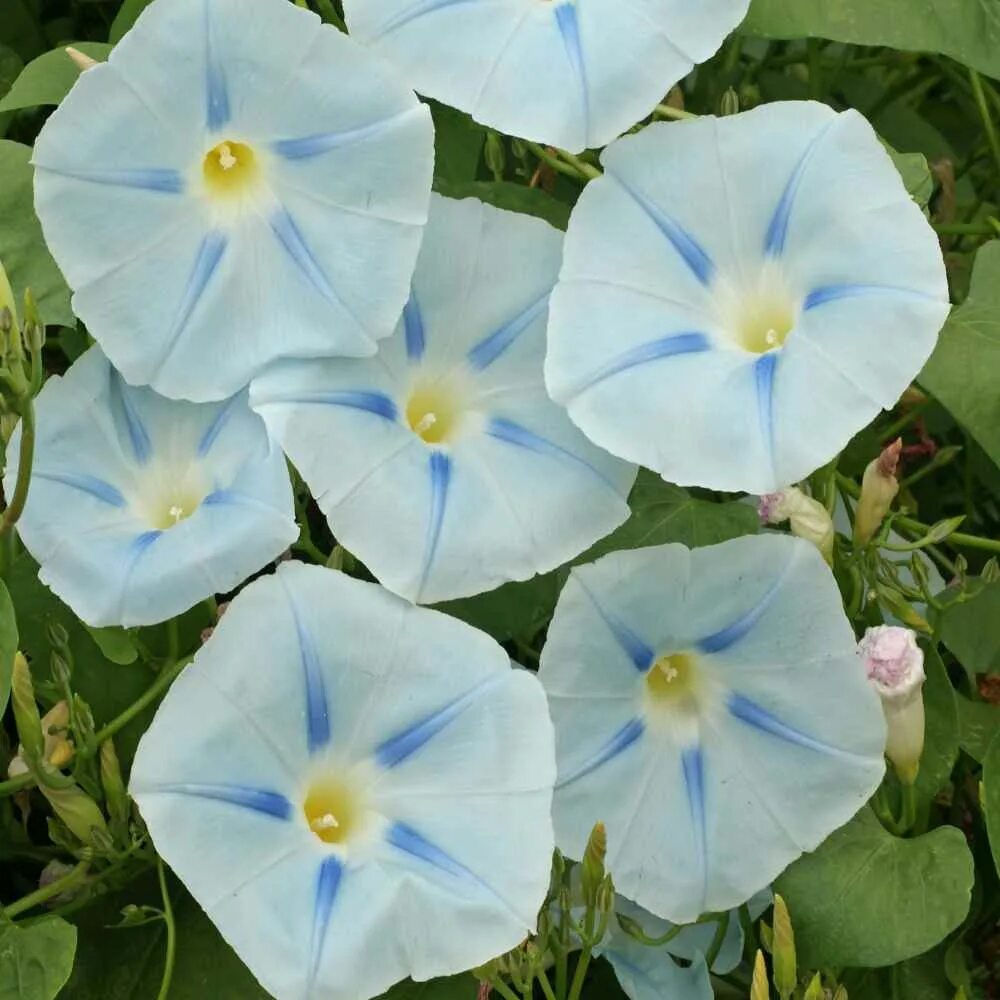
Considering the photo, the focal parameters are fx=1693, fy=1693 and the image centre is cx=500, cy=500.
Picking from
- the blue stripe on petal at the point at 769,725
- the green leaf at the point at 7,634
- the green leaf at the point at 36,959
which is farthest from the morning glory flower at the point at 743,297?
the green leaf at the point at 36,959

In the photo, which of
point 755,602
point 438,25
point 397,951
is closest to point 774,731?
point 755,602

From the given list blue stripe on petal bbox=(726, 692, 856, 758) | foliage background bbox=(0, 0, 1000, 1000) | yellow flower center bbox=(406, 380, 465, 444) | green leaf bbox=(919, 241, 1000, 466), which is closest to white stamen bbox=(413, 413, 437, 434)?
yellow flower center bbox=(406, 380, 465, 444)

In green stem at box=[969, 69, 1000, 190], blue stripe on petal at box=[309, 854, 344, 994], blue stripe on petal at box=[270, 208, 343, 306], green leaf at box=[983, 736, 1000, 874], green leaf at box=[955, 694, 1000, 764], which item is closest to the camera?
blue stripe on petal at box=[309, 854, 344, 994]

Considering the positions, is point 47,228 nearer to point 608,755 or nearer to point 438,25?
point 438,25

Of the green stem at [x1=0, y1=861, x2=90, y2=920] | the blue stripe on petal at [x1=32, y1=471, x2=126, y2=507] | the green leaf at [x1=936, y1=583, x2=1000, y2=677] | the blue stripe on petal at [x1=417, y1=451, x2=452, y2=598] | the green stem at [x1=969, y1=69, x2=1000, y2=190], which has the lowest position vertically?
the green stem at [x1=0, y1=861, x2=90, y2=920]

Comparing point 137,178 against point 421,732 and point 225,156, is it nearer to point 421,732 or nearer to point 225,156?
point 225,156

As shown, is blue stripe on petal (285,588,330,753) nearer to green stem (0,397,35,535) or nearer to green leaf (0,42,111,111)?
green stem (0,397,35,535)
